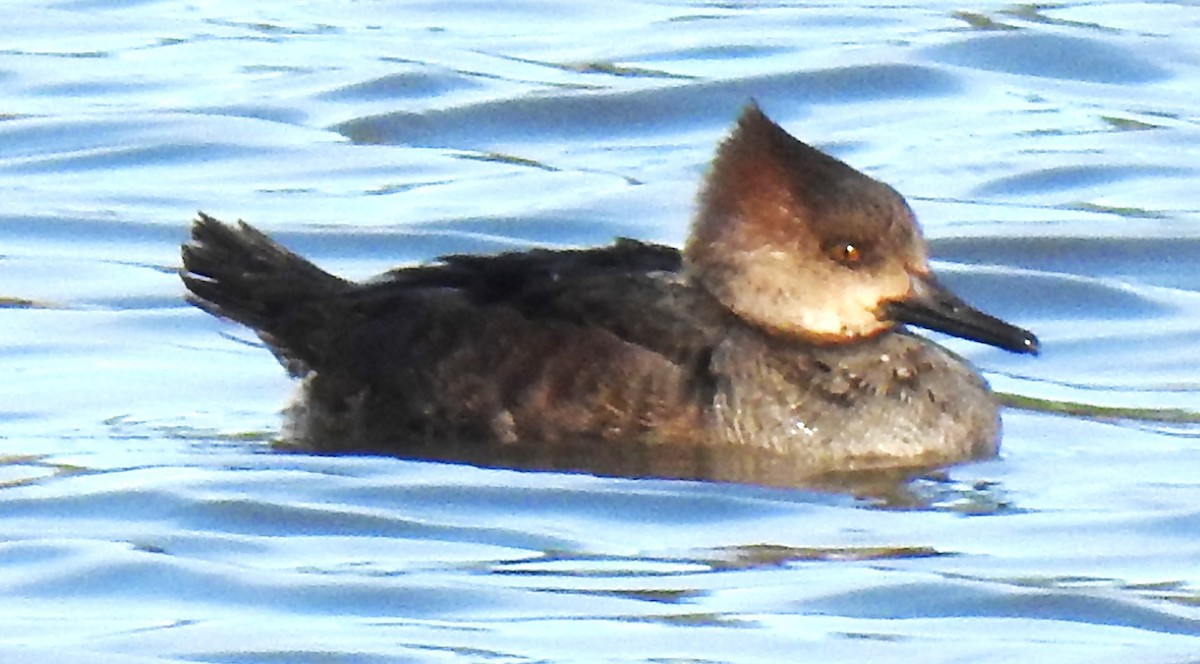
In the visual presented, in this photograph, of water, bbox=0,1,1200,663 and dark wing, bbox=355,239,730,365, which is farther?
dark wing, bbox=355,239,730,365

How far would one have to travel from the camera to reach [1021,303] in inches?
492

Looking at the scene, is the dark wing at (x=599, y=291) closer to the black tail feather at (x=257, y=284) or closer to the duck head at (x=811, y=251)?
the duck head at (x=811, y=251)

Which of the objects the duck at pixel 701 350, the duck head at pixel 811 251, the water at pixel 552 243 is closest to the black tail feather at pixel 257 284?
the duck at pixel 701 350

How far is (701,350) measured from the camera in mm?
10086

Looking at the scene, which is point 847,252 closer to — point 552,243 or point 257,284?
point 257,284

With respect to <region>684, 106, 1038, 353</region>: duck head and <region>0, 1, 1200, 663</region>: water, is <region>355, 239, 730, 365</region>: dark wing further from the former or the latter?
<region>0, 1, 1200, 663</region>: water

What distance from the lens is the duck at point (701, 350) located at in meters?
10.0

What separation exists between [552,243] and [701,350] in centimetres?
341

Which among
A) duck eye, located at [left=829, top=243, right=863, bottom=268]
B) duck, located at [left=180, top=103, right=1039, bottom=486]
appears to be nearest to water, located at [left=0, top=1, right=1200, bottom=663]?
duck, located at [left=180, top=103, right=1039, bottom=486]

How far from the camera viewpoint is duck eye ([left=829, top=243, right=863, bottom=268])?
10.3 m

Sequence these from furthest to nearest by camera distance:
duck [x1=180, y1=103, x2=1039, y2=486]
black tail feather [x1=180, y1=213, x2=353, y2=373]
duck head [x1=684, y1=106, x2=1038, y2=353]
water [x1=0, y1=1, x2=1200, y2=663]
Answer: black tail feather [x1=180, y1=213, x2=353, y2=373] < duck head [x1=684, y1=106, x2=1038, y2=353] < duck [x1=180, y1=103, x2=1039, y2=486] < water [x1=0, y1=1, x2=1200, y2=663]

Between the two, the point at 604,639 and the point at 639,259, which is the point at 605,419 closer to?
the point at 639,259

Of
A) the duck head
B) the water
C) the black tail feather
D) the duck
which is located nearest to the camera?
the water

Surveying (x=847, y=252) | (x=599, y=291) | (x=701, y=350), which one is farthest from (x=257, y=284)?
(x=847, y=252)
